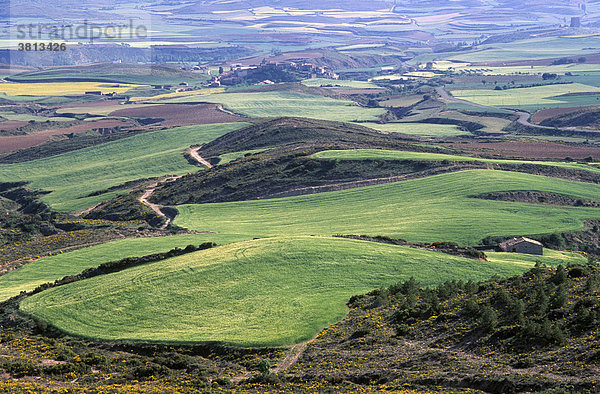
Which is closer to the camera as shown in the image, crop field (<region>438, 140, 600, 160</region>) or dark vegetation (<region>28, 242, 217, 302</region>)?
dark vegetation (<region>28, 242, 217, 302</region>)

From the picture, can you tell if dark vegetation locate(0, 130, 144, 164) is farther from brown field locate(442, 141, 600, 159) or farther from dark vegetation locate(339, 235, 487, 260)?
dark vegetation locate(339, 235, 487, 260)

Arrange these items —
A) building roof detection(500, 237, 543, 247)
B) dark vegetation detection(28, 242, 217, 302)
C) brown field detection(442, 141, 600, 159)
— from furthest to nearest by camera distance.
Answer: brown field detection(442, 141, 600, 159), building roof detection(500, 237, 543, 247), dark vegetation detection(28, 242, 217, 302)

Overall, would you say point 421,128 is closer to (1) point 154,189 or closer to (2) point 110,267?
(1) point 154,189

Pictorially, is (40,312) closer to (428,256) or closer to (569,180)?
(428,256)

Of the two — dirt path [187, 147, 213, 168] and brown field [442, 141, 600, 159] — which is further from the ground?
brown field [442, 141, 600, 159]

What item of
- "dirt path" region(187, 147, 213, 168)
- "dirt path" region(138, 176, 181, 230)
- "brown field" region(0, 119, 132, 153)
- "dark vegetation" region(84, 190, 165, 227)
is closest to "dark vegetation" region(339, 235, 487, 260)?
"dirt path" region(138, 176, 181, 230)

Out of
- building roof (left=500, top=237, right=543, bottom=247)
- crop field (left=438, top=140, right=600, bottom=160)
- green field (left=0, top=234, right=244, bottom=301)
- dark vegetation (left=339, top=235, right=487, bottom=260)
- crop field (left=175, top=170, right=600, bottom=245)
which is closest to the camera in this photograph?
dark vegetation (left=339, top=235, right=487, bottom=260)
